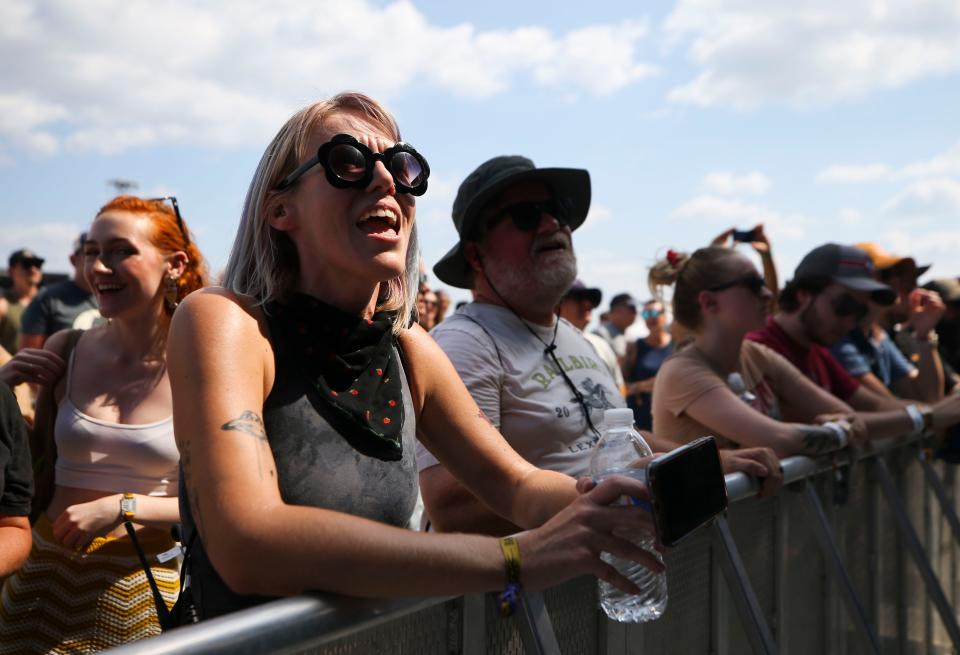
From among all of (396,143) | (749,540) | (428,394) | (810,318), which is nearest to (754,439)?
(749,540)

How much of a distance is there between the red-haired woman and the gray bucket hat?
3.15 ft

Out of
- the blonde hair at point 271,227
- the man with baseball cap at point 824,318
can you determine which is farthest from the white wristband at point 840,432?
the blonde hair at point 271,227

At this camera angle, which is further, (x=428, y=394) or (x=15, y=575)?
(x=15, y=575)

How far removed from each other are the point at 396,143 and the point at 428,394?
561 millimetres

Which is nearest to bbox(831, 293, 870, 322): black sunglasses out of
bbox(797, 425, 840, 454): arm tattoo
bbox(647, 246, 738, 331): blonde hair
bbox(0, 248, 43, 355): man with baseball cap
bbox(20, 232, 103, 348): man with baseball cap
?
bbox(647, 246, 738, 331): blonde hair

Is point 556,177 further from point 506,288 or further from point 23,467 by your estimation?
point 23,467

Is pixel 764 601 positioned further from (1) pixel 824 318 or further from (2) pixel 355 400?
(1) pixel 824 318

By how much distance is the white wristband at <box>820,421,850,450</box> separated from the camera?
3.80 meters

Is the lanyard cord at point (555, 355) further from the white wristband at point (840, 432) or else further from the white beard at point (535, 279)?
the white wristband at point (840, 432)

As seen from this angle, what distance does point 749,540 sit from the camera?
3.11 meters

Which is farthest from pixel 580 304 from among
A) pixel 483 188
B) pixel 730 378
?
pixel 483 188

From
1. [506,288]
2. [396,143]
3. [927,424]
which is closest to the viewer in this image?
[396,143]

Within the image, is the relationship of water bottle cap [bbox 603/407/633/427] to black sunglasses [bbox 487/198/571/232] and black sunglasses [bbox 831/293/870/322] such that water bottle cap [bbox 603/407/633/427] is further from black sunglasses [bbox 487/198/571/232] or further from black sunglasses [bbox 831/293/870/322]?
black sunglasses [bbox 831/293/870/322]

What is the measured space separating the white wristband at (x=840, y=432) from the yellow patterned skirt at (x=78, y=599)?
2.56 metres
